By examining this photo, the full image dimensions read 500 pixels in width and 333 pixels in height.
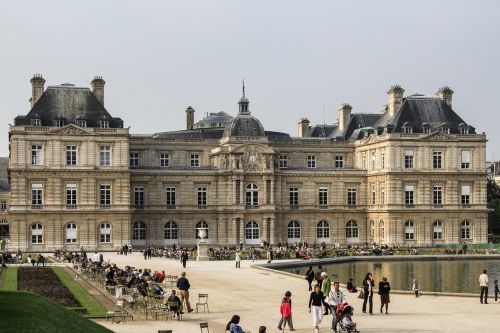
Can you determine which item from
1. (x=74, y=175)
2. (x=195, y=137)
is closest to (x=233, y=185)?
(x=195, y=137)

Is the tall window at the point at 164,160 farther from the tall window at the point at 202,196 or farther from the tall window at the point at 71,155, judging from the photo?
the tall window at the point at 71,155

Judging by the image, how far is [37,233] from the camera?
8044cm

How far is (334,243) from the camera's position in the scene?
91.0 m

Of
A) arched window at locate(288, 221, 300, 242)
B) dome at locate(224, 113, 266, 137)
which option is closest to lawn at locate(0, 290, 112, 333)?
dome at locate(224, 113, 266, 137)

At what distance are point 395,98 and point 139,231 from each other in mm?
29962

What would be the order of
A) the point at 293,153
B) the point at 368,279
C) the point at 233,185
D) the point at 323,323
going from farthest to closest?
1. the point at 293,153
2. the point at 233,185
3. the point at 368,279
4. the point at 323,323

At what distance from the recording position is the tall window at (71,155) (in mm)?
81500

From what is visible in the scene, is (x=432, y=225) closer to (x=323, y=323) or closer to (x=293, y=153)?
(x=293, y=153)

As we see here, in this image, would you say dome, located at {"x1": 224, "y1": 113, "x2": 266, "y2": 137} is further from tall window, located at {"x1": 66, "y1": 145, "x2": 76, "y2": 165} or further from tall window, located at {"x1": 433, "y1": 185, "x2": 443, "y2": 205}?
tall window, located at {"x1": 433, "y1": 185, "x2": 443, "y2": 205}

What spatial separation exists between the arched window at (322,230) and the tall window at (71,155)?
26.6 meters

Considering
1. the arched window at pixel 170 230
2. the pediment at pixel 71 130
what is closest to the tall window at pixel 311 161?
the arched window at pixel 170 230

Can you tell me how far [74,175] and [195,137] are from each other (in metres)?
18.5

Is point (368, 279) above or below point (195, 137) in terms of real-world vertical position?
below

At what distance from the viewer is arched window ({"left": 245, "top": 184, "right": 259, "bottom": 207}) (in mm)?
89562
